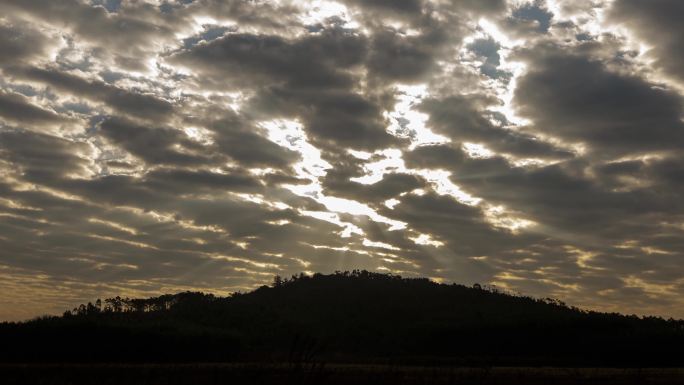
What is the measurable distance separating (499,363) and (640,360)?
1234 inches

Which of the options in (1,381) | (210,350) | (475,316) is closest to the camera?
(1,381)

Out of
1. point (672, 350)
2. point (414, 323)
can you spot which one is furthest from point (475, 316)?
point (672, 350)

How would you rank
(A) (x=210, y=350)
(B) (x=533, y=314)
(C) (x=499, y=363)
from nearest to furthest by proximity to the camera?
(C) (x=499, y=363) < (A) (x=210, y=350) < (B) (x=533, y=314)

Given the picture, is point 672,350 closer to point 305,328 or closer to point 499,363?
point 499,363

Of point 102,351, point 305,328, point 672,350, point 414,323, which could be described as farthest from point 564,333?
point 102,351

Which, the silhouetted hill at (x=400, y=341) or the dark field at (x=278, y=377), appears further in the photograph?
the silhouetted hill at (x=400, y=341)

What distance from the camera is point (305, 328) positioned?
194m

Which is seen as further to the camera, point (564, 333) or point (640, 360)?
point (564, 333)

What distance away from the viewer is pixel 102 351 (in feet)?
385

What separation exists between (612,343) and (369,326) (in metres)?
80.2

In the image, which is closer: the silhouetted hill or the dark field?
the dark field

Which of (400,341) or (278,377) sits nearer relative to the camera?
(278,377)

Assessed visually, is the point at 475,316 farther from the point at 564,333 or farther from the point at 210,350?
the point at 210,350

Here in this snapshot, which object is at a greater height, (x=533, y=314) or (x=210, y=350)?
(x=533, y=314)
